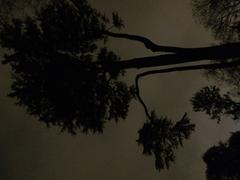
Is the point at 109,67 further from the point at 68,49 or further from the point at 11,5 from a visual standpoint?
the point at 11,5

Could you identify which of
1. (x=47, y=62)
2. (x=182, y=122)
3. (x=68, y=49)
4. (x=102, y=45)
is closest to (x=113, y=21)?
(x=102, y=45)

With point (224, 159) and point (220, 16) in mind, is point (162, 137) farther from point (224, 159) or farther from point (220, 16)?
point (220, 16)

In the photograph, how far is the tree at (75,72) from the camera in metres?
5.15

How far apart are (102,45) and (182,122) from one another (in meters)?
1.49

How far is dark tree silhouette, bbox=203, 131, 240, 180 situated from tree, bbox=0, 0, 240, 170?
3.13ft

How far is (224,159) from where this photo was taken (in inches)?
252

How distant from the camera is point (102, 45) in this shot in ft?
18.6

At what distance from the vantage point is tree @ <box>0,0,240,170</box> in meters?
5.15

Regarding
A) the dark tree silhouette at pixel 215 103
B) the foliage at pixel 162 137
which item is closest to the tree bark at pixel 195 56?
the foliage at pixel 162 137

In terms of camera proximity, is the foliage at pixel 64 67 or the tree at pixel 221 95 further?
the tree at pixel 221 95

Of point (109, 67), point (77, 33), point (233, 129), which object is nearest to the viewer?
point (109, 67)

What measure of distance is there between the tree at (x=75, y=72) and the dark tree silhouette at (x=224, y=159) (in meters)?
0.95

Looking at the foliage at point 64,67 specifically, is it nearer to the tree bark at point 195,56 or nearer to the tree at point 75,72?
the tree at point 75,72

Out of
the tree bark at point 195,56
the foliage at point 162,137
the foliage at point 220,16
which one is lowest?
the foliage at point 162,137
